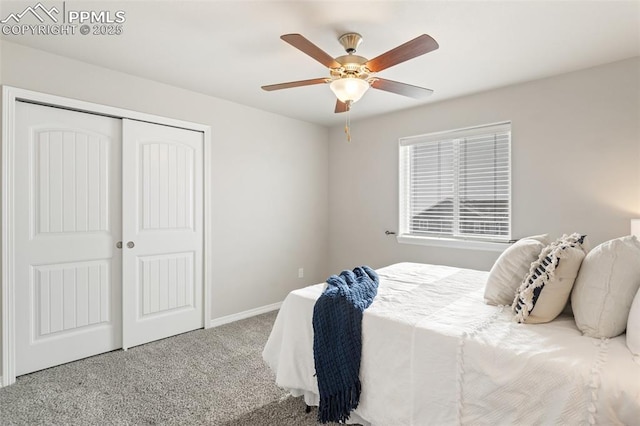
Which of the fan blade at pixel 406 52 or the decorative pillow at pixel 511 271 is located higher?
the fan blade at pixel 406 52

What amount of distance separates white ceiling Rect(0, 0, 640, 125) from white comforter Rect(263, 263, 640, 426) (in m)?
1.76

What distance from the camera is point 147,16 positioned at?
2146 mm

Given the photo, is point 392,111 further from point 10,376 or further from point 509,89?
point 10,376

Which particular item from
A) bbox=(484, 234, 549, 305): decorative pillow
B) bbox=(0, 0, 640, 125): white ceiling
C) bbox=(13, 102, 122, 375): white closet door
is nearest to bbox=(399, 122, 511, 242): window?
bbox=(0, 0, 640, 125): white ceiling

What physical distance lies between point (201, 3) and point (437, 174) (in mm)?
2963

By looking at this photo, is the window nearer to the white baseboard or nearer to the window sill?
the window sill

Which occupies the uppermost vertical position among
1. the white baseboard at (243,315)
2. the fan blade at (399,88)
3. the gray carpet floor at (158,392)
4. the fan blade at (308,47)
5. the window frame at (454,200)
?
the fan blade at (308,47)

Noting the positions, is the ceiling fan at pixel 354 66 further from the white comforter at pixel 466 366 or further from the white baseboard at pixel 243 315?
the white baseboard at pixel 243 315

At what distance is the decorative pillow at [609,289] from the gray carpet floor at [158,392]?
1.56m

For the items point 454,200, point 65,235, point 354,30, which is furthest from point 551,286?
point 65,235

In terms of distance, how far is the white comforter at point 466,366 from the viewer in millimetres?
1247

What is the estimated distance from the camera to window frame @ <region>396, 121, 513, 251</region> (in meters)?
3.41

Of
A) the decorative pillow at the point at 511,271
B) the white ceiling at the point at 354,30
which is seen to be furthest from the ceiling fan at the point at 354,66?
the decorative pillow at the point at 511,271

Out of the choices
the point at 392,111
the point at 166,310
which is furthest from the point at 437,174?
the point at 166,310
